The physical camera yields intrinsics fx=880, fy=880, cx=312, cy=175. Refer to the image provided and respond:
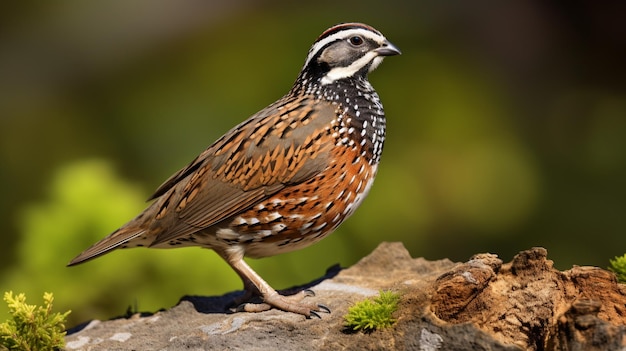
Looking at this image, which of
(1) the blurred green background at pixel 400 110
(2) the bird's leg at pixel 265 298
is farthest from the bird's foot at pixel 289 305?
Answer: (1) the blurred green background at pixel 400 110

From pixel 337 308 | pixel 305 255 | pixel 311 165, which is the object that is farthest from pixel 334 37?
pixel 305 255

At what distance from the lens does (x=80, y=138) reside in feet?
30.4

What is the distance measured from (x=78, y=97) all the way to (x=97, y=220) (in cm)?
305

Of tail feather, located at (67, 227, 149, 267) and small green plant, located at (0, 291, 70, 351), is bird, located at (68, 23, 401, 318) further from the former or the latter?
small green plant, located at (0, 291, 70, 351)

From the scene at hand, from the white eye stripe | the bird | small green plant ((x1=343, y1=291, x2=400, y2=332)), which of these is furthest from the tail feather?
Answer: small green plant ((x1=343, y1=291, x2=400, y2=332))

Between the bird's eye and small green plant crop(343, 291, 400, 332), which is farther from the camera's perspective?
the bird's eye

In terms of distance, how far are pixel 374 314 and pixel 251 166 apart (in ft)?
5.05

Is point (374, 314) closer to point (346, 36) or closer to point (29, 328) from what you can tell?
point (29, 328)

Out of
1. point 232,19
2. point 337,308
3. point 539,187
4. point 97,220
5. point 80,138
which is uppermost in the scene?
point 232,19

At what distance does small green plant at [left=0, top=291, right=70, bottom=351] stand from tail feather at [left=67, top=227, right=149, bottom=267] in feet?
3.05

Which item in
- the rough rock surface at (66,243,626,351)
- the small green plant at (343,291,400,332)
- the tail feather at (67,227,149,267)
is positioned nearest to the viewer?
the rough rock surface at (66,243,626,351)

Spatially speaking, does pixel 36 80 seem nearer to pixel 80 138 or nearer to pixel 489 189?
pixel 80 138

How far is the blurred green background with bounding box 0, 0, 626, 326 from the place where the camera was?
8641mm

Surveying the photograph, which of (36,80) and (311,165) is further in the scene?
(36,80)
